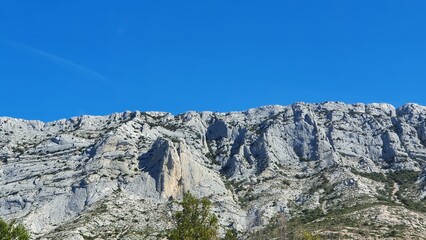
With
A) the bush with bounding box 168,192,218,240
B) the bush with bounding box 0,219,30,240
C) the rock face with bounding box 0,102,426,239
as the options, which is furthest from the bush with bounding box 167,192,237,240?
the rock face with bounding box 0,102,426,239

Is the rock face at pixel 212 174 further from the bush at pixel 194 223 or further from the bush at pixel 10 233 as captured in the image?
the bush at pixel 194 223

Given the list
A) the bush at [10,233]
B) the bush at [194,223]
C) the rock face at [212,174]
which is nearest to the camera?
the bush at [194,223]

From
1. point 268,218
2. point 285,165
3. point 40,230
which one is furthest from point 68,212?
point 285,165

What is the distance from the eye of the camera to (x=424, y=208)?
428 ft

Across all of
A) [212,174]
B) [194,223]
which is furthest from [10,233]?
[212,174]

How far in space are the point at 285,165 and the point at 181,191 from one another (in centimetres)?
3944

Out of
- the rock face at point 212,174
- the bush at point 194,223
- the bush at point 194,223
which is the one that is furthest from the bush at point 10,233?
the rock face at point 212,174

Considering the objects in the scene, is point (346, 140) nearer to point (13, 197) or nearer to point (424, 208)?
point (424, 208)

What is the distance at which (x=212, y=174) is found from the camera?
163 metres

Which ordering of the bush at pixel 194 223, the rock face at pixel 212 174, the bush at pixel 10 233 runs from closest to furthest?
the bush at pixel 194 223 < the bush at pixel 10 233 < the rock face at pixel 212 174

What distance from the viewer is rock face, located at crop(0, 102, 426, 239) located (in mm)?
135250

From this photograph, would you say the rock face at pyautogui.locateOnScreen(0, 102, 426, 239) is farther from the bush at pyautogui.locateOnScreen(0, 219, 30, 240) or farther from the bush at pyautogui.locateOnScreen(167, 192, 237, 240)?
the bush at pyautogui.locateOnScreen(167, 192, 237, 240)

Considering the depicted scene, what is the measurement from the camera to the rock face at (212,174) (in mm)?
135250

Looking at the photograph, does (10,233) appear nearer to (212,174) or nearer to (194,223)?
(194,223)
